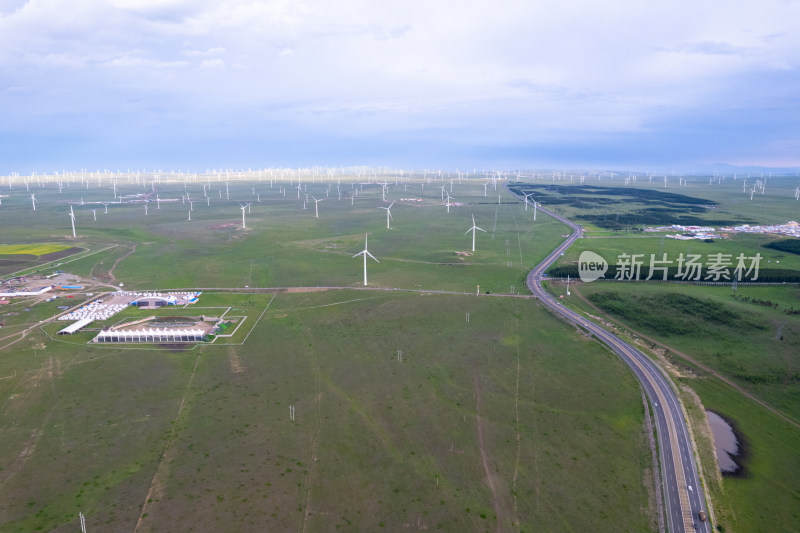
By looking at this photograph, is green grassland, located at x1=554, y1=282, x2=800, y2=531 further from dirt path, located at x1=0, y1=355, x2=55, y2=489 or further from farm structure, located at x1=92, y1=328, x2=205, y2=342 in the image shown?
farm structure, located at x1=92, y1=328, x2=205, y2=342

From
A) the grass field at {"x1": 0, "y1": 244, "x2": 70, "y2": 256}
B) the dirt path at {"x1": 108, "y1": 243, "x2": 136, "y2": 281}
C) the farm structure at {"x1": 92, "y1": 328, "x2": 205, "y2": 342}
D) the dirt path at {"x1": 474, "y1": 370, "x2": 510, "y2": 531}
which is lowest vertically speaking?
the dirt path at {"x1": 474, "y1": 370, "x2": 510, "y2": 531}

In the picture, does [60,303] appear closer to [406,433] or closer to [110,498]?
[110,498]

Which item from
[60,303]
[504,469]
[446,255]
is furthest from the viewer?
[446,255]

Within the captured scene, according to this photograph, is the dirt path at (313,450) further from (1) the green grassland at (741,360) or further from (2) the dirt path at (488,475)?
(1) the green grassland at (741,360)

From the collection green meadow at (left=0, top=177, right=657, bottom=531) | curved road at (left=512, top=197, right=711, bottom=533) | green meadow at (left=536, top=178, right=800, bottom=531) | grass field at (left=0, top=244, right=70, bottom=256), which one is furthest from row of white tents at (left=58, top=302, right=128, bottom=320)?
green meadow at (left=536, top=178, right=800, bottom=531)

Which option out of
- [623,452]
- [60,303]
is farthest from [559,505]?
[60,303]

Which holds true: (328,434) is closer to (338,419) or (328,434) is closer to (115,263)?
(338,419)

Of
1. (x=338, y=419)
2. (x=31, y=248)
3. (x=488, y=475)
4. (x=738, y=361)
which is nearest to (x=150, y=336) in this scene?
(x=338, y=419)
